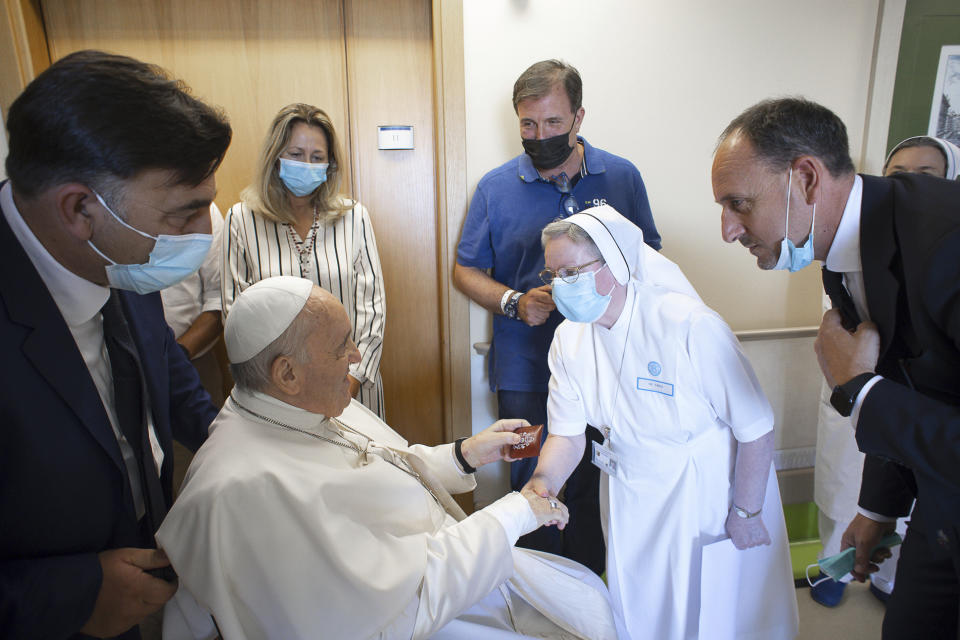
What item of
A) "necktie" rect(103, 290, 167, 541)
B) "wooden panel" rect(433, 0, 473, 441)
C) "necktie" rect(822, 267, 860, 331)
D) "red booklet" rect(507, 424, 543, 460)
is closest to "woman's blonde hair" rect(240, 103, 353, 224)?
"wooden panel" rect(433, 0, 473, 441)

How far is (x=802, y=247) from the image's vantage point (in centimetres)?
135

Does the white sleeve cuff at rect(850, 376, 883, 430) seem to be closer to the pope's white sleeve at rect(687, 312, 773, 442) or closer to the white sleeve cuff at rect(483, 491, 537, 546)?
the pope's white sleeve at rect(687, 312, 773, 442)

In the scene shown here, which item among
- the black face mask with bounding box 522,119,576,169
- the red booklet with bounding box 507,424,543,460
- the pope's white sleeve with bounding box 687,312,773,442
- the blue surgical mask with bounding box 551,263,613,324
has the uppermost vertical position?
the black face mask with bounding box 522,119,576,169

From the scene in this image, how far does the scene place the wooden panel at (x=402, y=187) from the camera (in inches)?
109

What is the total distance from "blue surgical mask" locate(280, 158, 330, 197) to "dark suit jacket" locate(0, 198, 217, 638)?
1.28m

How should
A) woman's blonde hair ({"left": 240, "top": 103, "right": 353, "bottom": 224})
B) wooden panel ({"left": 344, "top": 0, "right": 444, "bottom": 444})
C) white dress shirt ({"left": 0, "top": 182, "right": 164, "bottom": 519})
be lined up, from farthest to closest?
wooden panel ({"left": 344, "top": 0, "right": 444, "bottom": 444})
woman's blonde hair ({"left": 240, "top": 103, "right": 353, "bottom": 224})
white dress shirt ({"left": 0, "top": 182, "right": 164, "bottom": 519})

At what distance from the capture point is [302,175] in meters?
2.30

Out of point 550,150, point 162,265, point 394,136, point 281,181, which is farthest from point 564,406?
point 394,136

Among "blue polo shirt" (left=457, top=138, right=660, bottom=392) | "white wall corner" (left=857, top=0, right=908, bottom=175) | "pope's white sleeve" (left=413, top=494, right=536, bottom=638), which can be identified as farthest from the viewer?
"white wall corner" (left=857, top=0, right=908, bottom=175)

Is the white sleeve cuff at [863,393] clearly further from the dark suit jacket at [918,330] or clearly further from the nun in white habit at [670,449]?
the nun in white habit at [670,449]

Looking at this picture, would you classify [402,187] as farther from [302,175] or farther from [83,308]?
[83,308]

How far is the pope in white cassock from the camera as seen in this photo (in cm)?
119

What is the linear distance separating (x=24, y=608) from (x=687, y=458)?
5.44 feet

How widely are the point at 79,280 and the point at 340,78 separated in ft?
6.47
